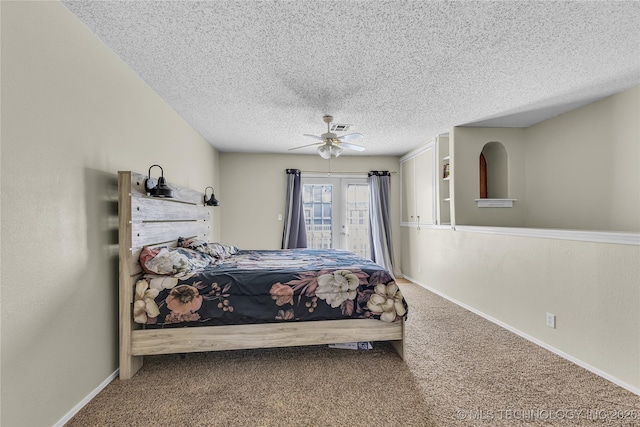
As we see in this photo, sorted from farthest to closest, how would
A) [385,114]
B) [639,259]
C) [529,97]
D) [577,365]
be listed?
[385,114], [529,97], [577,365], [639,259]

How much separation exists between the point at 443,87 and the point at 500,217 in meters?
2.28

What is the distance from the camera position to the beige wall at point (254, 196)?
542cm

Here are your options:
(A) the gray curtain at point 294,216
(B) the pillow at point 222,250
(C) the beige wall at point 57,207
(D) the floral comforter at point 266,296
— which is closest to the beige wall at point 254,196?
(A) the gray curtain at point 294,216

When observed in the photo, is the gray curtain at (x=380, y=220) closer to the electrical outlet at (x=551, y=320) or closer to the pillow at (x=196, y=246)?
the electrical outlet at (x=551, y=320)

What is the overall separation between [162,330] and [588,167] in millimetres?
4485

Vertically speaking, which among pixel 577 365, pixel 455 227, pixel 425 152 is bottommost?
pixel 577 365

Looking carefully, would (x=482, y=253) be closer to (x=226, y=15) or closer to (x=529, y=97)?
(x=529, y=97)

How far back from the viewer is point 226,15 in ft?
5.86

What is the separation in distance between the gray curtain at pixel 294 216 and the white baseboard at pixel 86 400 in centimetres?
341

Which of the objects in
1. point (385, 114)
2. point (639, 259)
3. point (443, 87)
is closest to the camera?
point (639, 259)

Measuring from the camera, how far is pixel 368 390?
202 cm

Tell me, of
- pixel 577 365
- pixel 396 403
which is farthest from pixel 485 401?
pixel 577 365

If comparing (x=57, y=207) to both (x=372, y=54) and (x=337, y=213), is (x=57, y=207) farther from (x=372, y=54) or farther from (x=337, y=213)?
(x=337, y=213)

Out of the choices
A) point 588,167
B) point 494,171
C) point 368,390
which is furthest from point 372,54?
point 494,171
